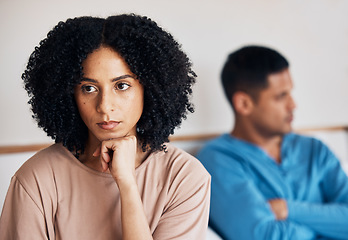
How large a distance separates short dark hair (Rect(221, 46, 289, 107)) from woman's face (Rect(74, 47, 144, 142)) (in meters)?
0.89

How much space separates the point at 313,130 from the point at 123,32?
1.57 m

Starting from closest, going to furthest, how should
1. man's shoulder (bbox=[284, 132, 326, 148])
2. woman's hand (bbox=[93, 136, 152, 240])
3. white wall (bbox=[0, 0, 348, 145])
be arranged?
woman's hand (bbox=[93, 136, 152, 240])
white wall (bbox=[0, 0, 348, 145])
man's shoulder (bbox=[284, 132, 326, 148])

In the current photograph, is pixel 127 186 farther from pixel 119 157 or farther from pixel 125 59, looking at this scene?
pixel 125 59

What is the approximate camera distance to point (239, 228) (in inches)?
59.7

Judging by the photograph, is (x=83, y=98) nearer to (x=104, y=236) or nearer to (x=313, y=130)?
(x=104, y=236)

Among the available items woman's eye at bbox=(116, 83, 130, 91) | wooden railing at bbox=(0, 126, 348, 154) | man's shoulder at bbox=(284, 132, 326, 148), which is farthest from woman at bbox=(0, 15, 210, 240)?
man's shoulder at bbox=(284, 132, 326, 148)

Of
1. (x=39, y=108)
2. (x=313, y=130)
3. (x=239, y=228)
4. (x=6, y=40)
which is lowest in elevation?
(x=239, y=228)

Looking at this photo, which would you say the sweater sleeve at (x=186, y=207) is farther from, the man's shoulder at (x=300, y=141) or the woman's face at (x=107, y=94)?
the man's shoulder at (x=300, y=141)

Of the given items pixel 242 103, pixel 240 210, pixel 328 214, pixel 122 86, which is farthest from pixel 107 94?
pixel 328 214

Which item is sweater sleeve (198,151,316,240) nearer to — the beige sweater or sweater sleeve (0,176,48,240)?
the beige sweater

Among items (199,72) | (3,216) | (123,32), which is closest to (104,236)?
(3,216)

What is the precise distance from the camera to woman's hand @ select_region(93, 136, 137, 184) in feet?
2.82

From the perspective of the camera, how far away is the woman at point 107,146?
2.84ft

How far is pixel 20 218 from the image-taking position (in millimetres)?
878
